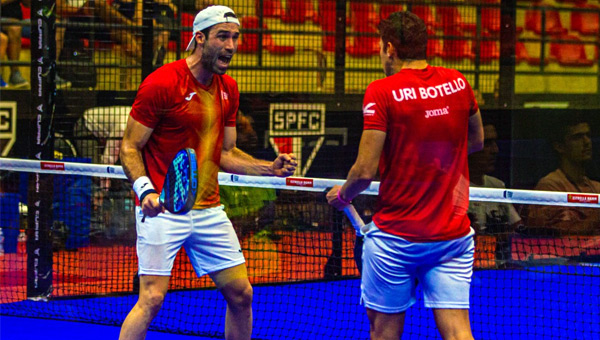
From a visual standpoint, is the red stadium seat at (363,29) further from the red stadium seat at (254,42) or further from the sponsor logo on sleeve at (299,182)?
the sponsor logo on sleeve at (299,182)

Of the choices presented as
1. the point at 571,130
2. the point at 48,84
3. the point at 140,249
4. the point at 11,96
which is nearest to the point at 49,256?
the point at 48,84

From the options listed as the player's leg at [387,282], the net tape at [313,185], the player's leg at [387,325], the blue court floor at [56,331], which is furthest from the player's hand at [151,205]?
the blue court floor at [56,331]

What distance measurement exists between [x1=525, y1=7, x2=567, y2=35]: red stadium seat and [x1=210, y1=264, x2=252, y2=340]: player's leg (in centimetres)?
666

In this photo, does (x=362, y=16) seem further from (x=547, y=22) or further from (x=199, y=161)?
(x=199, y=161)

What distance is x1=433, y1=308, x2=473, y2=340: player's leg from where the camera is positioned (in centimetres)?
380

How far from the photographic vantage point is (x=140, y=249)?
4480 millimetres

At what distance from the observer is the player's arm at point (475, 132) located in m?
4.00

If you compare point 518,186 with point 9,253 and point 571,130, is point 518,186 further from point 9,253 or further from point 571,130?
point 9,253

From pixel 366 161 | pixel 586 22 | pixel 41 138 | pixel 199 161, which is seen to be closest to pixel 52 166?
pixel 41 138

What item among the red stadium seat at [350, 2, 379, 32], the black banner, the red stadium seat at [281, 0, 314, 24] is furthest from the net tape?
the red stadium seat at [350, 2, 379, 32]

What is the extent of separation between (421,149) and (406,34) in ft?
1.59

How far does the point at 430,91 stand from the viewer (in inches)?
147

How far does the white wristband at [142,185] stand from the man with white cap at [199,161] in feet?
0.04

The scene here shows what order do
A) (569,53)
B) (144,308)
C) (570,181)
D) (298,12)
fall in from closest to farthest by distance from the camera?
(144,308)
(570,181)
(298,12)
(569,53)
